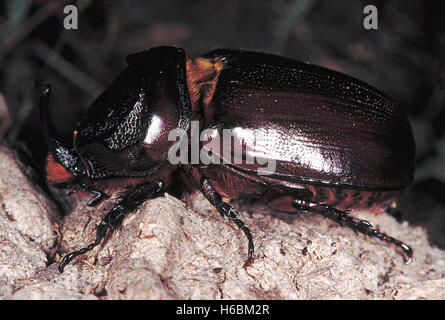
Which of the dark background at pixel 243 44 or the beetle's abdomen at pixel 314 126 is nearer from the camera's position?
the beetle's abdomen at pixel 314 126

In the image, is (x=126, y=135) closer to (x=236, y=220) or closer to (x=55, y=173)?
(x=55, y=173)

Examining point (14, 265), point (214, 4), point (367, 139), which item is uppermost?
point (214, 4)

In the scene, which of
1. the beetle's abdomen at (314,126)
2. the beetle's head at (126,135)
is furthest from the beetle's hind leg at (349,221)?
the beetle's head at (126,135)

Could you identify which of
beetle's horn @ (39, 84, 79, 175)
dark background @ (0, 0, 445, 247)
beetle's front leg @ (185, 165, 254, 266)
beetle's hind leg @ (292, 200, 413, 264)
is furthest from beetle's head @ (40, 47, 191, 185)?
dark background @ (0, 0, 445, 247)

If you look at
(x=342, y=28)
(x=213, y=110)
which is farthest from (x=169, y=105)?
(x=342, y=28)

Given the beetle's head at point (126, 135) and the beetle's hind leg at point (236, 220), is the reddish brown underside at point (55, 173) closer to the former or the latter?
the beetle's head at point (126, 135)

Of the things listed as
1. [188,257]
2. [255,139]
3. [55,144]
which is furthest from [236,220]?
[55,144]
